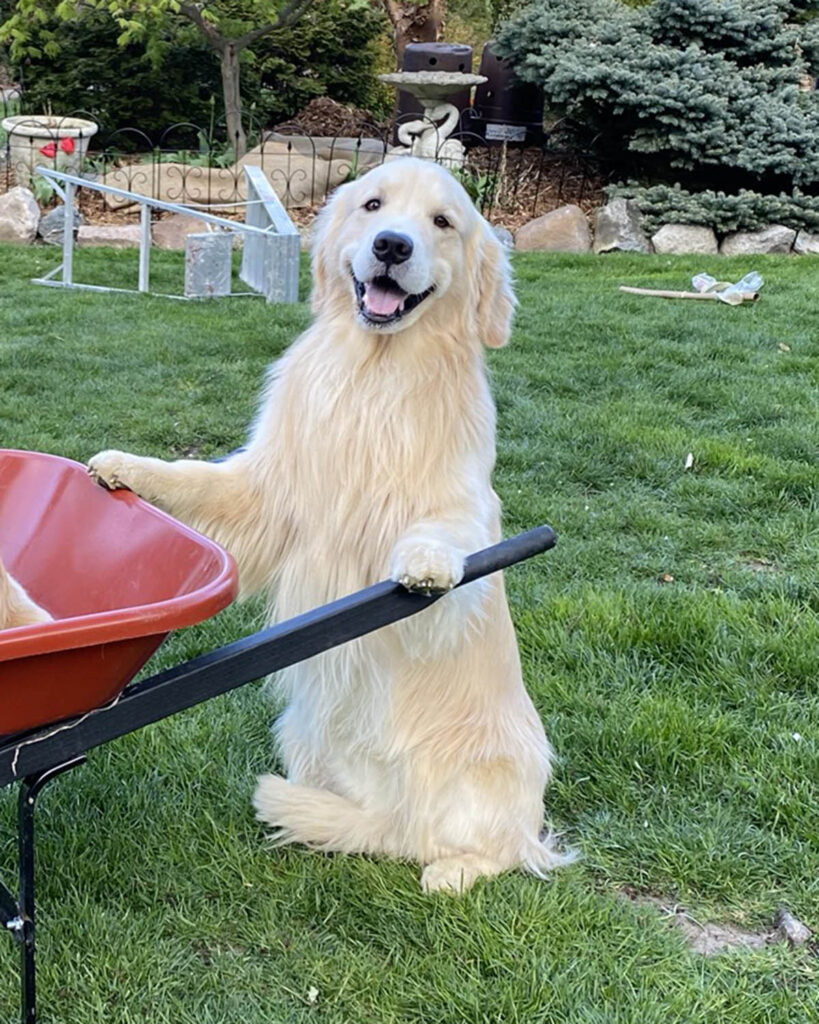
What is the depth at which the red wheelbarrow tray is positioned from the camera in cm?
146

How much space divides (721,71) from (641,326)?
5132 mm

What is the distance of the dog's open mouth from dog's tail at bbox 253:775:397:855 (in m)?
1.15

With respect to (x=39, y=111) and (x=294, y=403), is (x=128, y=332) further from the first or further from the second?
(x=39, y=111)

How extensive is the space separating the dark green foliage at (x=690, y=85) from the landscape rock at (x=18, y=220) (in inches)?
224

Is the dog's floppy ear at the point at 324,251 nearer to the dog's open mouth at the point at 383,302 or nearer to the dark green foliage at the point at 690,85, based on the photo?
the dog's open mouth at the point at 383,302

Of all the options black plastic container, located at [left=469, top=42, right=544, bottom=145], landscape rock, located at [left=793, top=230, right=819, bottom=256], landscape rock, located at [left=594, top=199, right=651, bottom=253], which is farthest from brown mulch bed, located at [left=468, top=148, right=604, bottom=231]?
landscape rock, located at [left=793, top=230, right=819, bottom=256]

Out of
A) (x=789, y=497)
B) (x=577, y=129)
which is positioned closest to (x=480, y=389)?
(x=789, y=497)

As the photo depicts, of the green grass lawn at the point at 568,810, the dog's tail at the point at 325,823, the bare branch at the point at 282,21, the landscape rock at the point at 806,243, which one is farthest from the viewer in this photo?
the bare branch at the point at 282,21

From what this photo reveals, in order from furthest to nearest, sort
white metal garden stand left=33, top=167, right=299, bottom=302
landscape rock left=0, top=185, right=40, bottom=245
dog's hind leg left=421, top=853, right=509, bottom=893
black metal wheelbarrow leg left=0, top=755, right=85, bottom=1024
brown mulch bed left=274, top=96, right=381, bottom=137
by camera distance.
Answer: brown mulch bed left=274, top=96, right=381, bottom=137 → landscape rock left=0, top=185, right=40, bottom=245 → white metal garden stand left=33, top=167, right=299, bottom=302 → dog's hind leg left=421, top=853, right=509, bottom=893 → black metal wheelbarrow leg left=0, top=755, right=85, bottom=1024

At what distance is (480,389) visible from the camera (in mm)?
2389

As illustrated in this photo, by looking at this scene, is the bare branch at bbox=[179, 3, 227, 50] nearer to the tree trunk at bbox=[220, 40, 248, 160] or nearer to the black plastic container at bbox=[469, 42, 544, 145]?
→ the tree trunk at bbox=[220, 40, 248, 160]

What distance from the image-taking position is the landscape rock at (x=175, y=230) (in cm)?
1006

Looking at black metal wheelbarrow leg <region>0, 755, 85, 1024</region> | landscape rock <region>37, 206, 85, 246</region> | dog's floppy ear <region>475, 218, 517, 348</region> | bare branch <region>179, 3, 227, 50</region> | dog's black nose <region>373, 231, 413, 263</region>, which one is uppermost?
bare branch <region>179, 3, 227, 50</region>

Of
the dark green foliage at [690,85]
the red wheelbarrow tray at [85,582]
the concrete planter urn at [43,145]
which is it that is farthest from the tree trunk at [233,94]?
the red wheelbarrow tray at [85,582]
